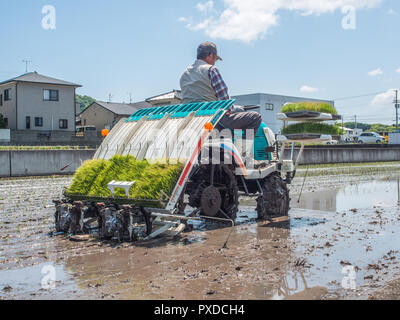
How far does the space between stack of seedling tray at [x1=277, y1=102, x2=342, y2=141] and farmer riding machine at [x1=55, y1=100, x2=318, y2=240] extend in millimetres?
576

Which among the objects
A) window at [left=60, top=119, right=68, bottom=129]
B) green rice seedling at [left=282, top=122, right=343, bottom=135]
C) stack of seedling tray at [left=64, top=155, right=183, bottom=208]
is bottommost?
stack of seedling tray at [left=64, top=155, right=183, bottom=208]

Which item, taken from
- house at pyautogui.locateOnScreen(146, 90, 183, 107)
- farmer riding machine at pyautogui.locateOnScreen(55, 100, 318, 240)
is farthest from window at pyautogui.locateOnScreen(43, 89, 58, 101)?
farmer riding machine at pyautogui.locateOnScreen(55, 100, 318, 240)

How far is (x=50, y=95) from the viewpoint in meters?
49.4

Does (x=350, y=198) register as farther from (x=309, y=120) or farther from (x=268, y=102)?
(x=268, y=102)

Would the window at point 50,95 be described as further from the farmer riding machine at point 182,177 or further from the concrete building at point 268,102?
the farmer riding machine at point 182,177

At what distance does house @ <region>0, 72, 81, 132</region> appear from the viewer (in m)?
47.0

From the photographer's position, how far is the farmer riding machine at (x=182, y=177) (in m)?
6.93

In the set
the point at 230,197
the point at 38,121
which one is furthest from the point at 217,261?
the point at 38,121

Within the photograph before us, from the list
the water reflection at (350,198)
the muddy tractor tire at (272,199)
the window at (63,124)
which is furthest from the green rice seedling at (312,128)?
the window at (63,124)

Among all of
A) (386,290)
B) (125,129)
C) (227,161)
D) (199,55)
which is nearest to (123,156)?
(125,129)

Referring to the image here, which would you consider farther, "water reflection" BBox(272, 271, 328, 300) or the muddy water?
the muddy water

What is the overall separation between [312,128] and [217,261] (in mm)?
5252

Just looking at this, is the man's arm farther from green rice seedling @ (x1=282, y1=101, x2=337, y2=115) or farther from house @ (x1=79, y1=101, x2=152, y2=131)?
house @ (x1=79, y1=101, x2=152, y2=131)
